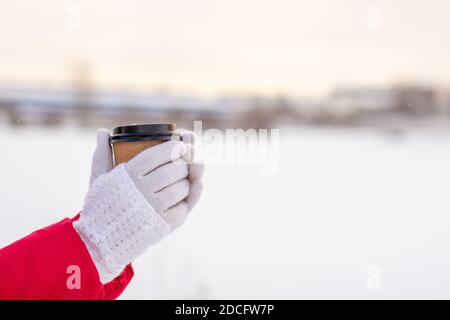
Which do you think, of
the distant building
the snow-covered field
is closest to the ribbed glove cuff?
the snow-covered field

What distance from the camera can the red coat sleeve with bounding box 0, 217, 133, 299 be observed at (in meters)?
0.74

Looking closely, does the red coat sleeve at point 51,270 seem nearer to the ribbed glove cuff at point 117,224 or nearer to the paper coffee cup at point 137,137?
the ribbed glove cuff at point 117,224

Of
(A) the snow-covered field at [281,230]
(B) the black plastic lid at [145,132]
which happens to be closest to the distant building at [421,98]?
(A) the snow-covered field at [281,230]

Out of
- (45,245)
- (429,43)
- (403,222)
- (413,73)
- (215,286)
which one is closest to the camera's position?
(45,245)

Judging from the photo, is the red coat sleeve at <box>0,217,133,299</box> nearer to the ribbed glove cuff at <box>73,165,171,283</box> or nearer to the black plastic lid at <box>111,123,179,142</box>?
the ribbed glove cuff at <box>73,165,171,283</box>

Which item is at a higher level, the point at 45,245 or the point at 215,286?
the point at 45,245

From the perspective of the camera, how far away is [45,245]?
75cm

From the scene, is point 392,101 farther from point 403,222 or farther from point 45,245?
point 45,245

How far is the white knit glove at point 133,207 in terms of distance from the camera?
75cm

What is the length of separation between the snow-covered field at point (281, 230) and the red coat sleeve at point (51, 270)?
836 mm

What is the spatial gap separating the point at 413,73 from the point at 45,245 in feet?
49.8
